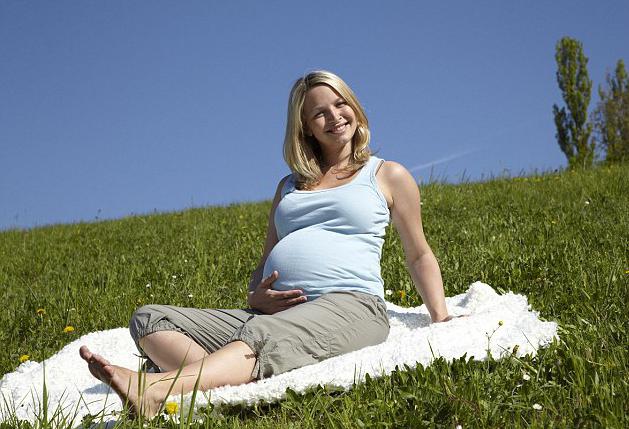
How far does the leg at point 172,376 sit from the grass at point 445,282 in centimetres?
12

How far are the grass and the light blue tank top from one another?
0.77 metres

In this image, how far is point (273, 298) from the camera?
354cm

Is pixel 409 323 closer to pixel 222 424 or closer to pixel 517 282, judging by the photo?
pixel 517 282

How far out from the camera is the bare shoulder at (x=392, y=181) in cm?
396

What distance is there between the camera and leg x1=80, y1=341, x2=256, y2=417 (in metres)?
2.65

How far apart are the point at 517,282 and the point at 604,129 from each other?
90.4ft

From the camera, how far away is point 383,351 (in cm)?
311

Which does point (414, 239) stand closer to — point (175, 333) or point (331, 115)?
point (331, 115)

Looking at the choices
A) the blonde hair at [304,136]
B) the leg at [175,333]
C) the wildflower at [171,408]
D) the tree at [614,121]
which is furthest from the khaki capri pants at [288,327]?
the tree at [614,121]

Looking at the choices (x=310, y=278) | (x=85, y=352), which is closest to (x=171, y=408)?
(x=85, y=352)

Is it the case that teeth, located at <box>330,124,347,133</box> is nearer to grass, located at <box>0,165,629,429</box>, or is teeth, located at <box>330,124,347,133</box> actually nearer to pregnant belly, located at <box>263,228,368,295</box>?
pregnant belly, located at <box>263,228,368,295</box>

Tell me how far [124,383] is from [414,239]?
1866 mm

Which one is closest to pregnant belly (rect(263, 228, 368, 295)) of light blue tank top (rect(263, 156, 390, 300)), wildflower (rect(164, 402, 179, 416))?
light blue tank top (rect(263, 156, 390, 300))

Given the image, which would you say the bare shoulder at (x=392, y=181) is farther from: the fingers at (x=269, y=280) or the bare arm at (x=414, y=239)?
the fingers at (x=269, y=280)
